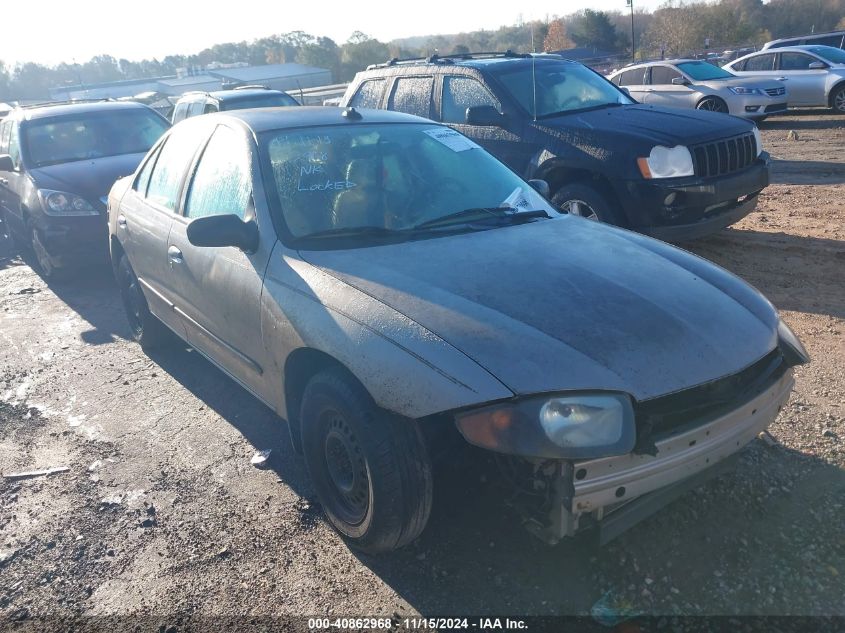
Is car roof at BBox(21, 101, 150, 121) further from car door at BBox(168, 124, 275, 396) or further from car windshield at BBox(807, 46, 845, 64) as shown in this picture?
car windshield at BBox(807, 46, 845, 64)

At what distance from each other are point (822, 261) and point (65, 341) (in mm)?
6578

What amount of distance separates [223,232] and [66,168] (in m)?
5.54

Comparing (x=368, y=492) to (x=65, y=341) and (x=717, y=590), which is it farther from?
(x=65, y=341)

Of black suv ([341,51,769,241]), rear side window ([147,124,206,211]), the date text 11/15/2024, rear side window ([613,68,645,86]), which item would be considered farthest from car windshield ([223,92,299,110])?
the date text 11/15/2024

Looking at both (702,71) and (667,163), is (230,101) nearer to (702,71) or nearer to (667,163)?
(667,163)

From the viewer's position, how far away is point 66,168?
25.3 ft

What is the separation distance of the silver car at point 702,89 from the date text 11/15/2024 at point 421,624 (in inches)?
553

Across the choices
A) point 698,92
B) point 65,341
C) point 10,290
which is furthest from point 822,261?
point 698,92

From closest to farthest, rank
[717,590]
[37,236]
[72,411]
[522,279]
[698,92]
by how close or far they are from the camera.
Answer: [717,590] → [522,279] → [72,411] → [37,236] → [698,92]

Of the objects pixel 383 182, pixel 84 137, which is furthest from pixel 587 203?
pixel 84 137

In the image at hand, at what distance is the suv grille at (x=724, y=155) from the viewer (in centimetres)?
587

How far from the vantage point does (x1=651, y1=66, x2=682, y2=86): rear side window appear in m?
15.1

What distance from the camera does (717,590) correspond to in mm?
2590

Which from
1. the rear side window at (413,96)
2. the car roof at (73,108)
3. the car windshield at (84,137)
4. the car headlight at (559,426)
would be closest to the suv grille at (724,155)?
the rear side window at (413,96)
